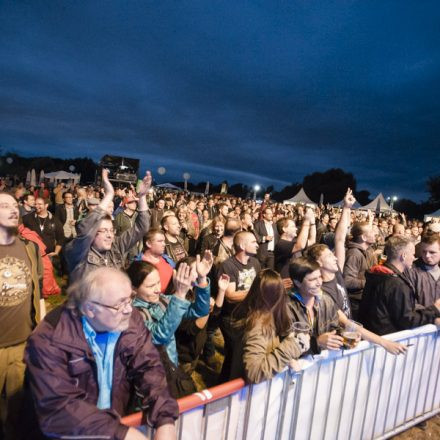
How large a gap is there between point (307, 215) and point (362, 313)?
1.97 meters

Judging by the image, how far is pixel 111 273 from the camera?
5.44ft

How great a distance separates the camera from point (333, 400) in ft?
8.37

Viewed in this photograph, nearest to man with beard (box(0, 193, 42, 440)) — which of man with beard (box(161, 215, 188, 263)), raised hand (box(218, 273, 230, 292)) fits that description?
raised hand (box(218, 273, 230, 292))

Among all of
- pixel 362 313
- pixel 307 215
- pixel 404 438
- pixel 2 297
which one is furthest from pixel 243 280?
pixel 2 297

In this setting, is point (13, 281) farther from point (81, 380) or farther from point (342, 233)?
point (342, 233)

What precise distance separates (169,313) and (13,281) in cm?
125

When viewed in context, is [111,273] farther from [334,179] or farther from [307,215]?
[334,179]

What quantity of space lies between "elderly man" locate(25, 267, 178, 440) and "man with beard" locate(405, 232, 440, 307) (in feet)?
10.4

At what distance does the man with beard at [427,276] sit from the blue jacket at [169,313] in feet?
8.39

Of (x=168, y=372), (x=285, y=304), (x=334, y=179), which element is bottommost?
(x=168, y=372)

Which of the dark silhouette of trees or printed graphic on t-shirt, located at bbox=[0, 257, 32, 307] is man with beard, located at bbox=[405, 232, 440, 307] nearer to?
printed graphic on t-shirt, located at bbox=[0, 257, 32, 307]

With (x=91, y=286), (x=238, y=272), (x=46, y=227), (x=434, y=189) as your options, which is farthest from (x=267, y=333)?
(x=434, y=189)

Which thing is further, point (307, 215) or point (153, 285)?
point (307, 215)

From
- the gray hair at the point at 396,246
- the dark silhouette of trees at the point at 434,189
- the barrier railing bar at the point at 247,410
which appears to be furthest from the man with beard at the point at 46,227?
the dark silhouette of trees at the point at 434,189
